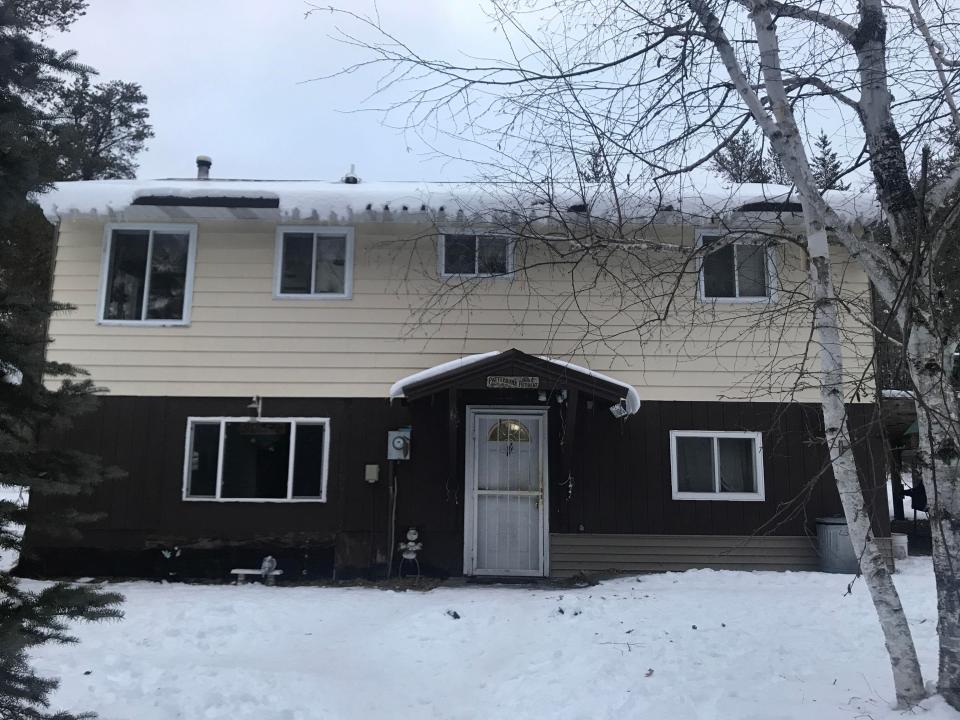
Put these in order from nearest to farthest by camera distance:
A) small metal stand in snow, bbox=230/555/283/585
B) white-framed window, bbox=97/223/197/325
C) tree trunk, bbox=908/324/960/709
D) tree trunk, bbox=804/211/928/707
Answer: tree trunk, bbox=908/324/960/709
tree trunk, bbox=804/211/928/707
small metal stand in snow, bbox=230/555/283/585
white-framed window, bbox=97/223/197/325

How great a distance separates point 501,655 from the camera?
5.96 m

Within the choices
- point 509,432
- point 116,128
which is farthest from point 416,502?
point 116,128

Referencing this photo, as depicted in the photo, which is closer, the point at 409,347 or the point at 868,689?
the point at 868,689

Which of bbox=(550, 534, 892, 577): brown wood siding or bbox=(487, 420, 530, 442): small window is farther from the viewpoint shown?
bbox=(487, 420, 530, 442): small window

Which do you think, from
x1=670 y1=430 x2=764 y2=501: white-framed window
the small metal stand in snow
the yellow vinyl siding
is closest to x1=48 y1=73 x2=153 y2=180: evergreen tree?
the yellow vinyl siding

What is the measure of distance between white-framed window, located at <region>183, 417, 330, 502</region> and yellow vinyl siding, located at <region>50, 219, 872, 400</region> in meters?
0.47

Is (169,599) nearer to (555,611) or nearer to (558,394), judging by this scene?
(555,611)

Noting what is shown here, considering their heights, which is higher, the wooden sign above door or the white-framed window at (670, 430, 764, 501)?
the wooden sign above door

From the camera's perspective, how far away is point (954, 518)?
13.2 ft

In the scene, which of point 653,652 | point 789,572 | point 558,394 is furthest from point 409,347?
point 789,572

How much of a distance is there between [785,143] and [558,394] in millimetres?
4856

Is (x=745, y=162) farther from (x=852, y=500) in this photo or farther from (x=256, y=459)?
(x=256, y=459)

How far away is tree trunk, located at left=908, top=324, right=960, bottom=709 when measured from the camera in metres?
3.96

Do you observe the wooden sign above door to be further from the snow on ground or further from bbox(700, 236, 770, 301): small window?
bbox(700, 236, 770, 301): small window
